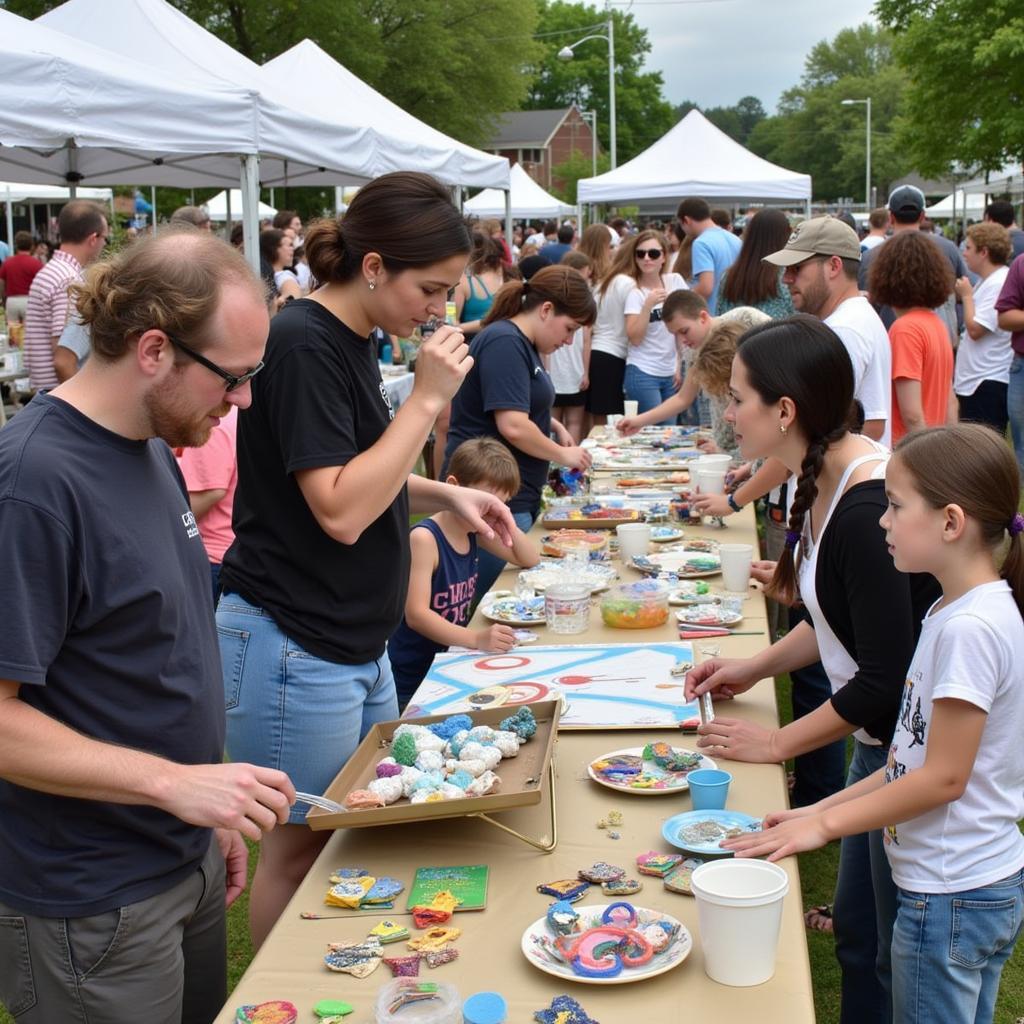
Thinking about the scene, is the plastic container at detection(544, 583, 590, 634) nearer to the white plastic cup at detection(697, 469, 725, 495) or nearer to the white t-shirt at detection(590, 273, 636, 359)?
the white plastic cup at detection(697, 469, 725, 495)

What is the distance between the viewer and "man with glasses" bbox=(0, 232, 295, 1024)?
4.90ft

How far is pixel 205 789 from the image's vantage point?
5.06 feet

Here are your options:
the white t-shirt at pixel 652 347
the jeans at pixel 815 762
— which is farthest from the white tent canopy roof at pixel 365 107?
the jeans at pixel 815 762

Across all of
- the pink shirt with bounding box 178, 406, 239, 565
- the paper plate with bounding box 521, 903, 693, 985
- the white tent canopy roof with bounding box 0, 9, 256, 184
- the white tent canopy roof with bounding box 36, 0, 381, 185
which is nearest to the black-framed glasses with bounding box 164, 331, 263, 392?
the paper plate with bounding box 521, 903, 693, 985

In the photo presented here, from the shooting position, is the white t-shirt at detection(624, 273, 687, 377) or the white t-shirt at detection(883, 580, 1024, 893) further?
the white t-shirt at detection(624, 273, 687, 377)

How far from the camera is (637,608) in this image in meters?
3.04

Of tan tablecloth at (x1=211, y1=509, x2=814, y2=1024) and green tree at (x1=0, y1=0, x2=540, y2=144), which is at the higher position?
green tree at (x1=0, y1=0, x2=540, y2=144)

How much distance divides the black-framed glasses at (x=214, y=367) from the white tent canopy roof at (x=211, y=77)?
4.40 meters

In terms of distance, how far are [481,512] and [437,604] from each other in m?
0.52

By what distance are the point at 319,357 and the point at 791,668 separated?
120cm

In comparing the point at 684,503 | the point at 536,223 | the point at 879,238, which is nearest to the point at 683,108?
the point at 536,223

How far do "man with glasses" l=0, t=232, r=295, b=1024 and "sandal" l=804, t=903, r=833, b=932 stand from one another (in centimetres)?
201

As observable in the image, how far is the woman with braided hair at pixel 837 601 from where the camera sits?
6.71ft

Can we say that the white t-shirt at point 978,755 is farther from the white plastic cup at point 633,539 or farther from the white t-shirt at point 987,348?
the white t-shirt at point 987,348
